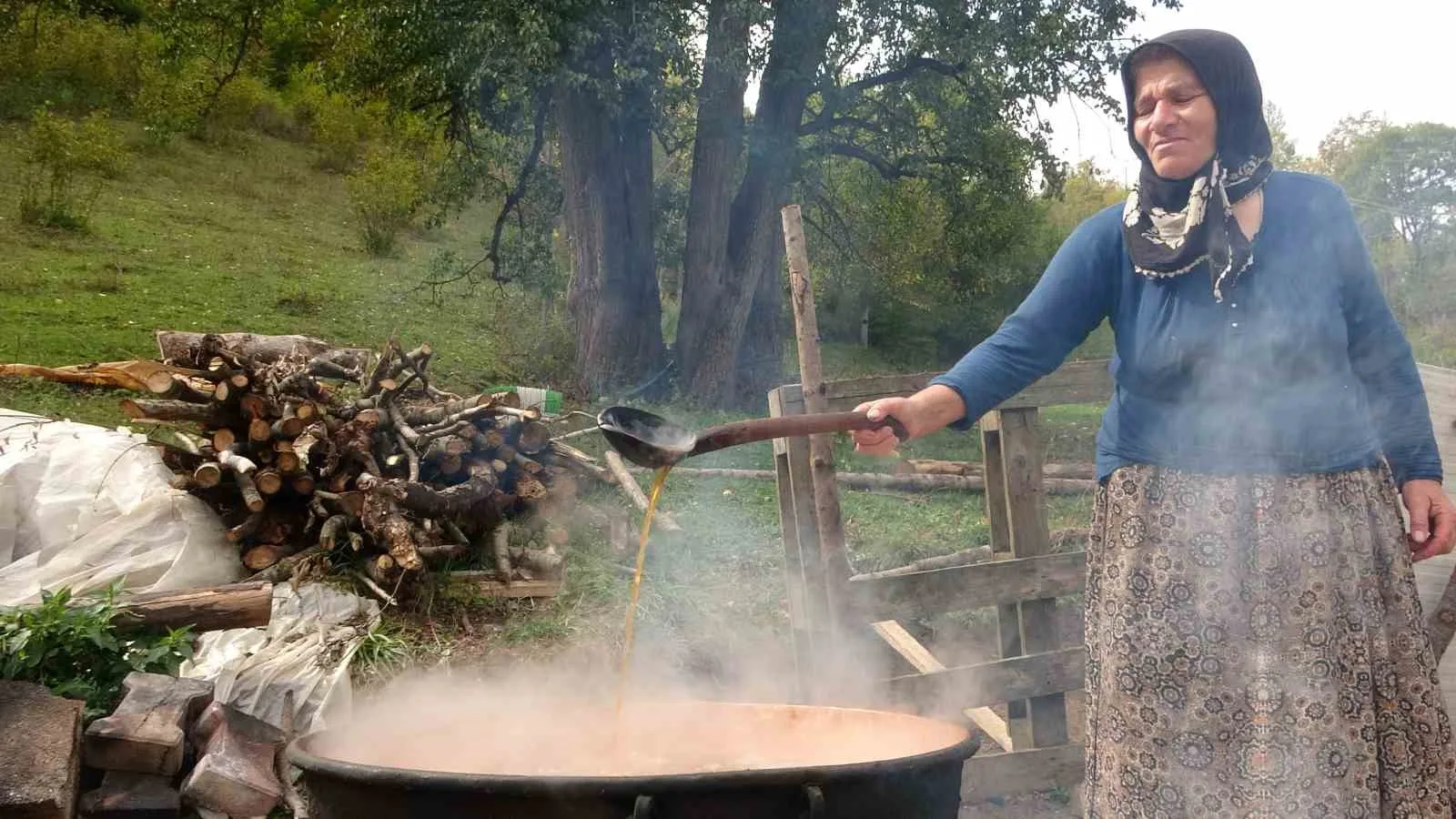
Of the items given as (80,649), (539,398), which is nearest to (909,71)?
(539,398)

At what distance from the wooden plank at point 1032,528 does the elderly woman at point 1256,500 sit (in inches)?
68.5

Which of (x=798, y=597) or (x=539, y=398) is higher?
(x=539, y=398)

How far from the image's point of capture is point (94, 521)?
15.8 feet

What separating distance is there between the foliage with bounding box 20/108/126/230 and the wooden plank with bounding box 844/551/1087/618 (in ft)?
35.6

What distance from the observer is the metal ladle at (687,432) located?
215cm

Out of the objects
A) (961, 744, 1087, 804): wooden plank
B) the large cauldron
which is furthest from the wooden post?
the large cauldron

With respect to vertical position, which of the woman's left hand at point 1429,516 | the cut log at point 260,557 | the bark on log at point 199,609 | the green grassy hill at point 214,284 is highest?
the green grassy hill at point 214,284

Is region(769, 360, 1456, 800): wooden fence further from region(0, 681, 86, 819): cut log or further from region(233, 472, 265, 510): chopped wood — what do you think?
region(233, 472, 265, 510): chopped wood

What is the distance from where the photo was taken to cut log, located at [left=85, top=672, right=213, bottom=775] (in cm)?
346

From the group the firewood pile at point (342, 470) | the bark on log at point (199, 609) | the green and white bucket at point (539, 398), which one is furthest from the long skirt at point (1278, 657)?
the green and white bucket at point (539, 398)

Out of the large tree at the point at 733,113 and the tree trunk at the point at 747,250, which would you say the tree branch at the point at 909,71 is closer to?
the large tree at the point at 733,113

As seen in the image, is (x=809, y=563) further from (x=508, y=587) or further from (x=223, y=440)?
(x=223, y=440)

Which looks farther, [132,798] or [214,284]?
[214,284]

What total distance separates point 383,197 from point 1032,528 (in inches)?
489
